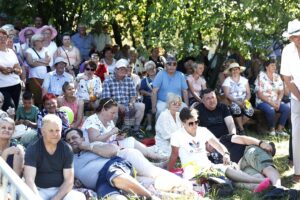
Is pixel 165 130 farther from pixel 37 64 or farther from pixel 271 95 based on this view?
pixel 271 95

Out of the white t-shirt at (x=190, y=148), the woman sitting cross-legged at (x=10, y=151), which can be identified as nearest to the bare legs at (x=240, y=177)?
the white t-shirt at (x=190, y=148)

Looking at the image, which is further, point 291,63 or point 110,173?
point 291,63

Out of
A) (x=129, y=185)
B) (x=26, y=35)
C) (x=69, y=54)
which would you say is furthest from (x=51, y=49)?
(x=129, y=185)

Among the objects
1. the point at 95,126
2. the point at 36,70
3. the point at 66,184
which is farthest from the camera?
the point at 36,70

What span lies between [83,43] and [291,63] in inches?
211

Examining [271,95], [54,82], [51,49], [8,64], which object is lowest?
[271,95]

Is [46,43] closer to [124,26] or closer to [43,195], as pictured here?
[124,26]

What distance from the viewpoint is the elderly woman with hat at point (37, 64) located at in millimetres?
8992

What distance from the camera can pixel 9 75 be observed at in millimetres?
8250

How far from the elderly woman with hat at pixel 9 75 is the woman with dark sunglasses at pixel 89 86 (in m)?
1.09

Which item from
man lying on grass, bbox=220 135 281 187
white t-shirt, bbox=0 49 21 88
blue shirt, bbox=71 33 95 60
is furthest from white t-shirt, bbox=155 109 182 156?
blue shirt, bbox=71 33 95 60

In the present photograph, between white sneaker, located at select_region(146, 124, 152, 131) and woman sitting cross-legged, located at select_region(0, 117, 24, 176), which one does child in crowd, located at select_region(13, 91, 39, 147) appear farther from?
white sneaker, located at select_region(146, 124, 152, 131)

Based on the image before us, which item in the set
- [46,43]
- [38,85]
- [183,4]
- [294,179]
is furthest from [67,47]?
[294,179]

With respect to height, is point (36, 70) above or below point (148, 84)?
above
